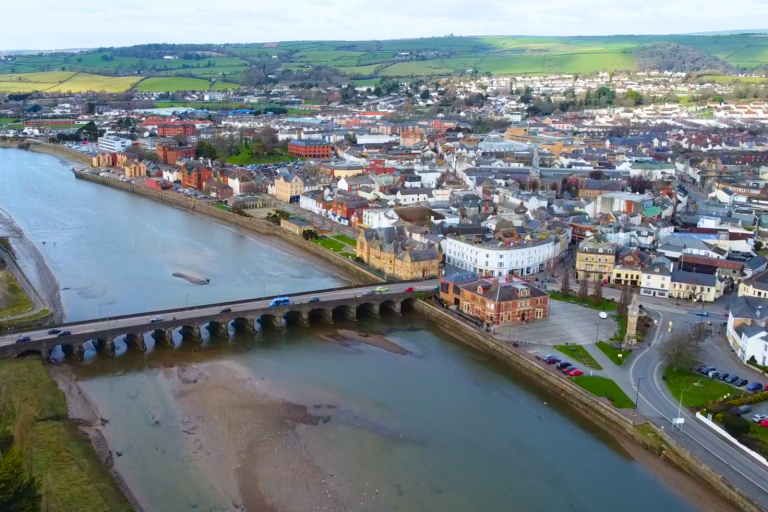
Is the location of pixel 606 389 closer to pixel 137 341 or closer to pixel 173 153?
pixel 137 341

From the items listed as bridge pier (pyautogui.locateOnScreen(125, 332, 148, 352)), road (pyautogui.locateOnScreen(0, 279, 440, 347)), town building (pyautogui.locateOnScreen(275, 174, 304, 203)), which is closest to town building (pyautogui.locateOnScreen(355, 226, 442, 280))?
road (pyautogui.locateOnScreen(0, 279, 440, 347))

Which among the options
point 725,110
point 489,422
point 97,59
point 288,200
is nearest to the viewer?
point 489,422

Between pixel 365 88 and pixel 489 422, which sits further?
pixel 365 88

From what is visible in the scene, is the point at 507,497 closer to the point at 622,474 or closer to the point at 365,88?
the point at 622,474

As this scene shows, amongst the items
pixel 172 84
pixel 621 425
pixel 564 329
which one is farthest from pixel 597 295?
pixel 172 84

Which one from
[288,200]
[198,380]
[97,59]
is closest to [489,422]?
[198,380]

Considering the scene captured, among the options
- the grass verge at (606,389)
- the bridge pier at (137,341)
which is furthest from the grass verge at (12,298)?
the grass verge at (606,389)
